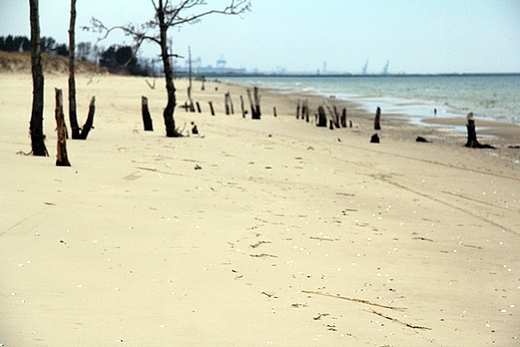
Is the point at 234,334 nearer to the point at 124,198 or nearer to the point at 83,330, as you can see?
the point at 83,330

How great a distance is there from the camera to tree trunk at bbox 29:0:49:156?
9.04 meters

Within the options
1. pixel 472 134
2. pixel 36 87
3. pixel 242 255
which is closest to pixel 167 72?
pixel 36 87

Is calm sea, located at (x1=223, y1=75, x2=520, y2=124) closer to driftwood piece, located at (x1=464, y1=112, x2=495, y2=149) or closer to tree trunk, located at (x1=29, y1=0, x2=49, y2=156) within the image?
driftwood piece, located at (x1=464, y1=112, x2=495, y2=149)

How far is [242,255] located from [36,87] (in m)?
5.29

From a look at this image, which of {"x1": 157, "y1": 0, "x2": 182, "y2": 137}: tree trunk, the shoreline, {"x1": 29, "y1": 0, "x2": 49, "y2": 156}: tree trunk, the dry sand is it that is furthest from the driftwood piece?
{"x1": 29, "y1": 0, "x2": 49, "y2": 156}: tree trunk

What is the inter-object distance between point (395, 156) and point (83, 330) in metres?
13.4

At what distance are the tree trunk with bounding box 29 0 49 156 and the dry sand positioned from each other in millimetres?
439

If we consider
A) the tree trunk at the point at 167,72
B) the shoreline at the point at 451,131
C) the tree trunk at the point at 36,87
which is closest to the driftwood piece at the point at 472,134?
the shoreline at the point at 451,131

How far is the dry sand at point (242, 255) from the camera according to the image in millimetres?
3938

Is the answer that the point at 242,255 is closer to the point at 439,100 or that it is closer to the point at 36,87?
the point at 36,87

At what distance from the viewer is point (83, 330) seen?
3.60 meters

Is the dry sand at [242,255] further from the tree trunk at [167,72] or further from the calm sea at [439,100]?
the calm sea at [439,100]

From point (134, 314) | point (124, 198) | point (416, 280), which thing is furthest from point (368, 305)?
point (124, 198)

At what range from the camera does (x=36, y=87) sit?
9.36m
